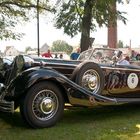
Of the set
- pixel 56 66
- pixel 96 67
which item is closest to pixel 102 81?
pixel 96 67

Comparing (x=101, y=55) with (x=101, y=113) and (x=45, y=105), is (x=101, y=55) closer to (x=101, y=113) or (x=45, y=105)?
(x=101, y=113)

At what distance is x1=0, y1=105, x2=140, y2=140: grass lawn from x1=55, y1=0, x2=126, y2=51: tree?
8532 mm

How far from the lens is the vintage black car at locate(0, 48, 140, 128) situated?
271 inches

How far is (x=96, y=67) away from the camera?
7.78 meters

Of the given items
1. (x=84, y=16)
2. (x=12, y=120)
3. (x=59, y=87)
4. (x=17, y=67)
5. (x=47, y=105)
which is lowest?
(x=12, y=120)

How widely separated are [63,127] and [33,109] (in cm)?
64

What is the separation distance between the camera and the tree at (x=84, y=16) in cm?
1697

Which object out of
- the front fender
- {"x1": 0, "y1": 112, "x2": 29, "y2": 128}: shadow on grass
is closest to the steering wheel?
the front fender

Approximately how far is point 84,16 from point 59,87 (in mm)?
10224

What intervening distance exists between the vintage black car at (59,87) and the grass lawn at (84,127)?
321mm

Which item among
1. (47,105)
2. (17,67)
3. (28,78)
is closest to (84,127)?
(47,105)

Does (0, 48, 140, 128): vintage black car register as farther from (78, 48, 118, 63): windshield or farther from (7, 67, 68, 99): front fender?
(78, 48, 118, 63): windshield

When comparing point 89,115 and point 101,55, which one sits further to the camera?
point 101,55

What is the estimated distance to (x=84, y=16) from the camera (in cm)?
1709
